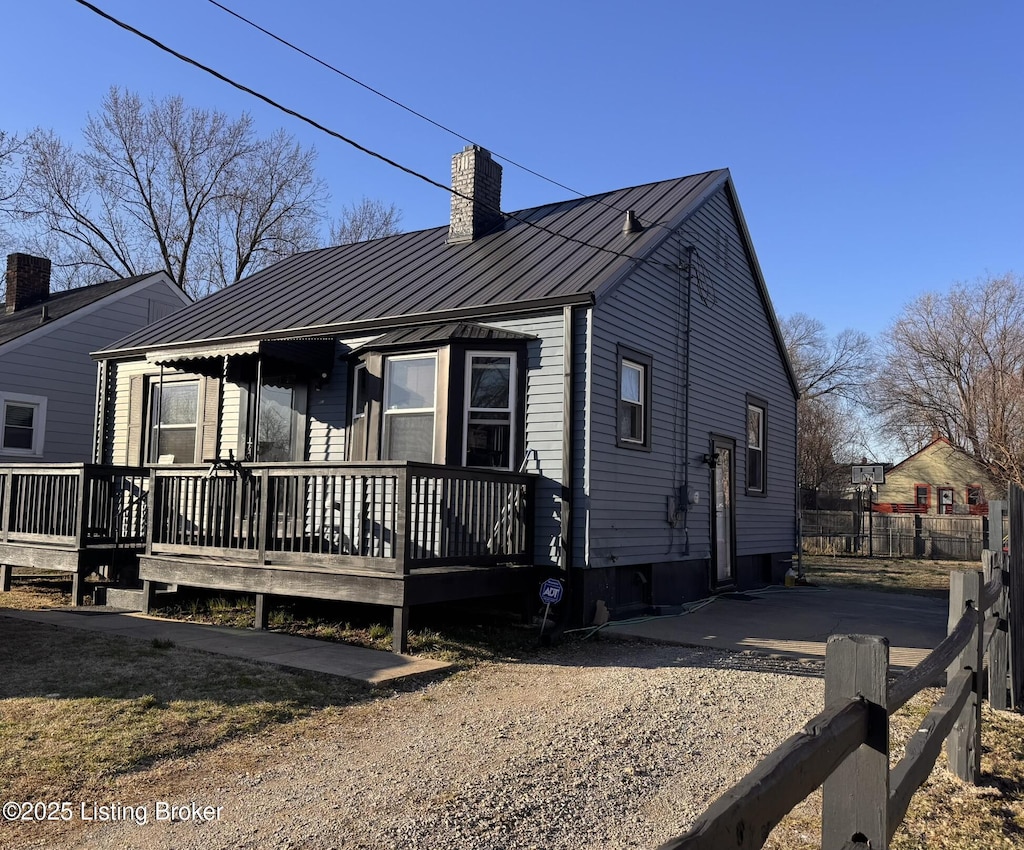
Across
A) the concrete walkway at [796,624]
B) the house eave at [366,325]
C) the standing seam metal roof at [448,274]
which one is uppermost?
the standing seam metal roof at [448,274]

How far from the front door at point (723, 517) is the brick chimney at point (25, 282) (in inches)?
719

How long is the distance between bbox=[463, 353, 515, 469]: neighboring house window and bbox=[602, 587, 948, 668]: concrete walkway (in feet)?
7.99

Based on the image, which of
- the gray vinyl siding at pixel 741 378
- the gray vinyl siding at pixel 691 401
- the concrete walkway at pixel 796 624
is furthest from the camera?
the gray vinyl siding at pixel 741 378

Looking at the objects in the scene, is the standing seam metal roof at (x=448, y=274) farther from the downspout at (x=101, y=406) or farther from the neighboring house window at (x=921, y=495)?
the neighboring house window at (x=921, y=495)

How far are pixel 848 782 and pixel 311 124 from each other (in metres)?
7.47

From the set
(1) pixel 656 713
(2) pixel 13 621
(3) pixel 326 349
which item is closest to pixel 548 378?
(3) pixel 326 349

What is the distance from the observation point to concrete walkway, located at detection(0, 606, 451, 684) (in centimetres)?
726

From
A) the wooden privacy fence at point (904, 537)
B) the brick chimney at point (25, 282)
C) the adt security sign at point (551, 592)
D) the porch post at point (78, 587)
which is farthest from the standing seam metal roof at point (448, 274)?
the wooden privacy fence at point (904, 537)

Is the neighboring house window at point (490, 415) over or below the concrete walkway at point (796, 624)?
over

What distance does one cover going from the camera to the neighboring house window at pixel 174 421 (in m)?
13.7

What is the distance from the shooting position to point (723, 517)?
1392 centimetres

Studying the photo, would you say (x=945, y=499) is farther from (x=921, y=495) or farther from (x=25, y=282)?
(x=25, y=282)

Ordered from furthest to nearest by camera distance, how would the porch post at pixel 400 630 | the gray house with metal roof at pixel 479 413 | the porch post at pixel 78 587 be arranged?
the porch post at pixel 78 587 → the gray house with metal roof at pixel 479 413 → the porch post at pixel 400 630

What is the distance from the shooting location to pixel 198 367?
12539 millimetres
